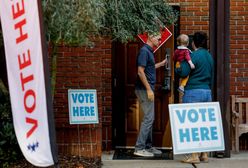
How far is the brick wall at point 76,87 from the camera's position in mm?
7582

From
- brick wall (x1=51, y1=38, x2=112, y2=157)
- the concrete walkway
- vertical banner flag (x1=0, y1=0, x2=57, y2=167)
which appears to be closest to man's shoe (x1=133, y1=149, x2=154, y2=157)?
the concrete walkway

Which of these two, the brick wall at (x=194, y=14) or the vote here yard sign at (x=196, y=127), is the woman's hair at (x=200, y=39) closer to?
the vote here yard sign at (x=196, y=127)

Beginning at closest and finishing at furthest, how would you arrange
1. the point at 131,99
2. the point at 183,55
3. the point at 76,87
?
the point at 183,55
the point at 76,87
the point at 131,99

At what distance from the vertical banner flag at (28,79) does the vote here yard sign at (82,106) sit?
69.0 inches

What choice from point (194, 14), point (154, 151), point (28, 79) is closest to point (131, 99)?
point (154, 151)

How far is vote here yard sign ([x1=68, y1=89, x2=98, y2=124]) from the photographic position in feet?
23.9

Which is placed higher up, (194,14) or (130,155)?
(194,14)

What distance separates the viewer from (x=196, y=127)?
22.9 ft

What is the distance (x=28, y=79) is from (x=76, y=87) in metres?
2.16

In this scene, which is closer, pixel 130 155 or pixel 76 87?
pixel 76 87

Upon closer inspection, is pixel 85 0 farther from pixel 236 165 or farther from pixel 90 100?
pixel 236 165

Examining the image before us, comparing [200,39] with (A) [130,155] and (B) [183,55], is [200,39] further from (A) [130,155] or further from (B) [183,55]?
(A) [130,155]

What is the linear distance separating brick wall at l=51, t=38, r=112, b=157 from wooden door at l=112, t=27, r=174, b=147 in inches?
44.9

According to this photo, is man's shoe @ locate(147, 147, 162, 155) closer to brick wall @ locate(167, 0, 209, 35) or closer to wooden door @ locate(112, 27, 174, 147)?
wooden door @ locate(112, 27, 174, 147)
